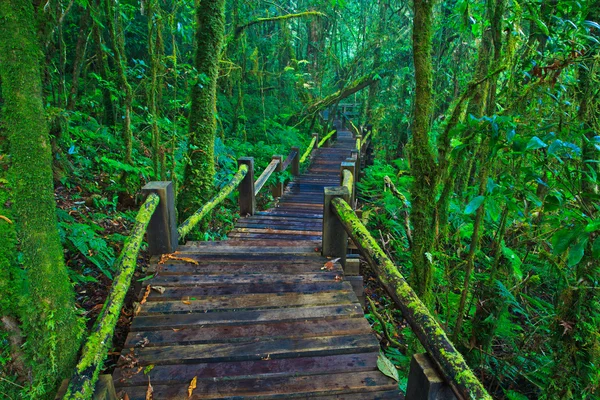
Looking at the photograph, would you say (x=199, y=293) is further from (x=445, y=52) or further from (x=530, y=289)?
(x=445, y=52)

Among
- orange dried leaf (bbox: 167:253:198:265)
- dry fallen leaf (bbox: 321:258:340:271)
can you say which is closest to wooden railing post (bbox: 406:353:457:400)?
dry fallen leaf (bbox: 321:258:340:271)

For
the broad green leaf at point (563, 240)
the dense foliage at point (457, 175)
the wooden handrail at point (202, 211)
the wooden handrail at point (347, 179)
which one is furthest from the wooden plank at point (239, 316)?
the wooden handrail at point (347, 179)

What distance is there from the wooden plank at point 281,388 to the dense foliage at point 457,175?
0.68 metres

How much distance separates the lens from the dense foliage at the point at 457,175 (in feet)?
7.83

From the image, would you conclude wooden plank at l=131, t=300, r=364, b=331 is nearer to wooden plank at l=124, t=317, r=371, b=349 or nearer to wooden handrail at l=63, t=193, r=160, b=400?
wooden plank at l=124, t=317, r=371, b=349

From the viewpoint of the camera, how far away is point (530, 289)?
5383 millimetres

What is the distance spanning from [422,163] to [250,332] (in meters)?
2.44

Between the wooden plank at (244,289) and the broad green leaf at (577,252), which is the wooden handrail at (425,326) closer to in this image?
the wooden plank at (244,289)

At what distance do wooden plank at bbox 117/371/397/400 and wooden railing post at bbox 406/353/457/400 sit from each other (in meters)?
0.45

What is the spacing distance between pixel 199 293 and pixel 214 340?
0.68m

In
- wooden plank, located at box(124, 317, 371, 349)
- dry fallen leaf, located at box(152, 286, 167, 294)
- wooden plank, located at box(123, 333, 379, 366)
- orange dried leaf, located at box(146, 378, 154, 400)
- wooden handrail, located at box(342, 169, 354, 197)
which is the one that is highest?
wooden handrail, located at box(342, 169, 354, 197)

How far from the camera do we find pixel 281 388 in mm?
2352

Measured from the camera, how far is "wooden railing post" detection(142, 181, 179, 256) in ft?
12.0

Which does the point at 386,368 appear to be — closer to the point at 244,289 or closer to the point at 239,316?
the point at 239,316
